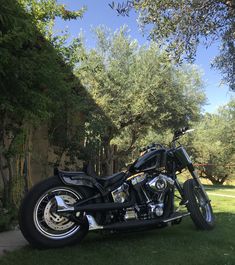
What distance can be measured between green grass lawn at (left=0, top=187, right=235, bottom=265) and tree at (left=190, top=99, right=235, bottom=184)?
27591mm

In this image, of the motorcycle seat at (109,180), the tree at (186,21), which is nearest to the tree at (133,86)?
the tree at (186,21)

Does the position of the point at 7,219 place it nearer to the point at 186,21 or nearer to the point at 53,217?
the point at 53,217

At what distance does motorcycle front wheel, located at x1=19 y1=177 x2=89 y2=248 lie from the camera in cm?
455

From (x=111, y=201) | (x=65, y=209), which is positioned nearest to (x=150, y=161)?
(x=111, y=201)

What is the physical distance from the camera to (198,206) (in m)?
5.98

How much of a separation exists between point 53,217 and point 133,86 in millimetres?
14433

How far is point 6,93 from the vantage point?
5828 mm

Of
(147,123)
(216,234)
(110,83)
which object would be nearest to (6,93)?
(216,234)

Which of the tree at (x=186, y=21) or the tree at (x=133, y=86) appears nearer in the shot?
the tree at (x=186, y=21)

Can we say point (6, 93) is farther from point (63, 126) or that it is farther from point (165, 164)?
point (63, 126)

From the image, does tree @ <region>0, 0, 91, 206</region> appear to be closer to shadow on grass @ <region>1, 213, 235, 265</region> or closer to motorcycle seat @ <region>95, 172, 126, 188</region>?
motorcycle seat @ <region>95, 172, 126, 188</region>

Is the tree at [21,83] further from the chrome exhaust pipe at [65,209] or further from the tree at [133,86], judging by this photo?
the tree at [133,86]

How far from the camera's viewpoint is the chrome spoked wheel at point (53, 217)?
4635 millimetres

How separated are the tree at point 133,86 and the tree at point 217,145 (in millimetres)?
12836
